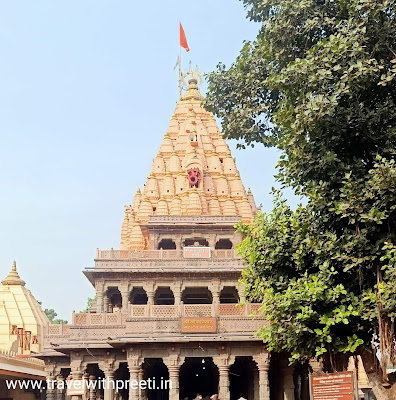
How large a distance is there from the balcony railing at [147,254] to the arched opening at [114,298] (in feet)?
5.94

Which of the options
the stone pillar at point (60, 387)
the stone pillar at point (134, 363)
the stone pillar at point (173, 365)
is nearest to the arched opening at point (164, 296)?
the stone pillar at point (60, 387)

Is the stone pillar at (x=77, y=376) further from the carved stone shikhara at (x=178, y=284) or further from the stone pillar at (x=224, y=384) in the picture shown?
the stone pillar at (x=224, y=384)

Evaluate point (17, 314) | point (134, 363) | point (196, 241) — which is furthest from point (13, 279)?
point (134, 363)

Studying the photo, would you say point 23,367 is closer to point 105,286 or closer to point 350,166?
point 105,286

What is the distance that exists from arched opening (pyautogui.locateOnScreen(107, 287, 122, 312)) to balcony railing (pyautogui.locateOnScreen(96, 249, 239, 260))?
1812 mm

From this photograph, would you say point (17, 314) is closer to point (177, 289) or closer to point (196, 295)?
point (196, 295)

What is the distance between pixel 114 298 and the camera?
1270 inches

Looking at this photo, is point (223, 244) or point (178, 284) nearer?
point (178, 284)

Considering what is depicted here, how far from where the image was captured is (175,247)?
3462cm

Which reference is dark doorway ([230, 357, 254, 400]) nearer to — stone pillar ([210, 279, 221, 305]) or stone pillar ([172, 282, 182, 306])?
stone pillar ([210, 279, 221, 305])

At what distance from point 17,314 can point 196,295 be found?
1463 centimetres

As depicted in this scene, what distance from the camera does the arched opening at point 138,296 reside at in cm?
3083

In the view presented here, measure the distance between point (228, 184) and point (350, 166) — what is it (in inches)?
1112

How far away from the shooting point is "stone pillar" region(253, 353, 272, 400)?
22.9m
